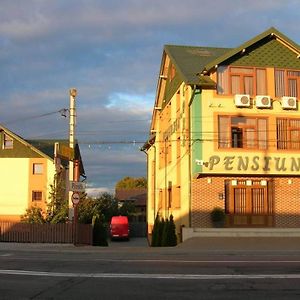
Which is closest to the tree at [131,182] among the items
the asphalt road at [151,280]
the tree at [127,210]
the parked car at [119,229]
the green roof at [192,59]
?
the tree at [127,210]

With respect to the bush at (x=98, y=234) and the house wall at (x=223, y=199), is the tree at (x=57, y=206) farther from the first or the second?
the house wall at (x=223, y=199)

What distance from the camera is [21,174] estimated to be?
54688 mm

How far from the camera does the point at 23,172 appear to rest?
179ft

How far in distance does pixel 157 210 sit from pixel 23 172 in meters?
18.7

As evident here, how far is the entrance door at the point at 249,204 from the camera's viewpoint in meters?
29.2

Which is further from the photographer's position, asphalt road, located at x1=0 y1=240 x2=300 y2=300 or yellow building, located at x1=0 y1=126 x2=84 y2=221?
yellow building, located at x1=0 y1=126 x2=84 y2=221

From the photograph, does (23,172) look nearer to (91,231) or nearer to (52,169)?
(52,169)

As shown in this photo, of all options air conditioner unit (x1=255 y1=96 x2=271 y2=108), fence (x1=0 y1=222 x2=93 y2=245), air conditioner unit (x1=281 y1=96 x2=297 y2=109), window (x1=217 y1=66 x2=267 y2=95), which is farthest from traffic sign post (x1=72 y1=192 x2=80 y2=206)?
air conditioner unit (x1=281 y1=96 x2=297 y2=109)

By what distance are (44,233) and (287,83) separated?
16.0 metres

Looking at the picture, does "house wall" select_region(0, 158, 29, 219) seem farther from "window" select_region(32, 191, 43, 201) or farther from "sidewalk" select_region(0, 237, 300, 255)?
"sidewalk" select_region(0, 237, 300, 255)

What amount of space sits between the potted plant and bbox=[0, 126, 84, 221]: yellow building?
28.2 m

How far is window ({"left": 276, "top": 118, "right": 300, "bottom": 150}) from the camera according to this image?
97.1 ft

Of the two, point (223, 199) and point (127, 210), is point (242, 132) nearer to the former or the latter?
point (223, 199)

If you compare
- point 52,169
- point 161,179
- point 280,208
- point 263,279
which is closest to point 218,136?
point 280,208
